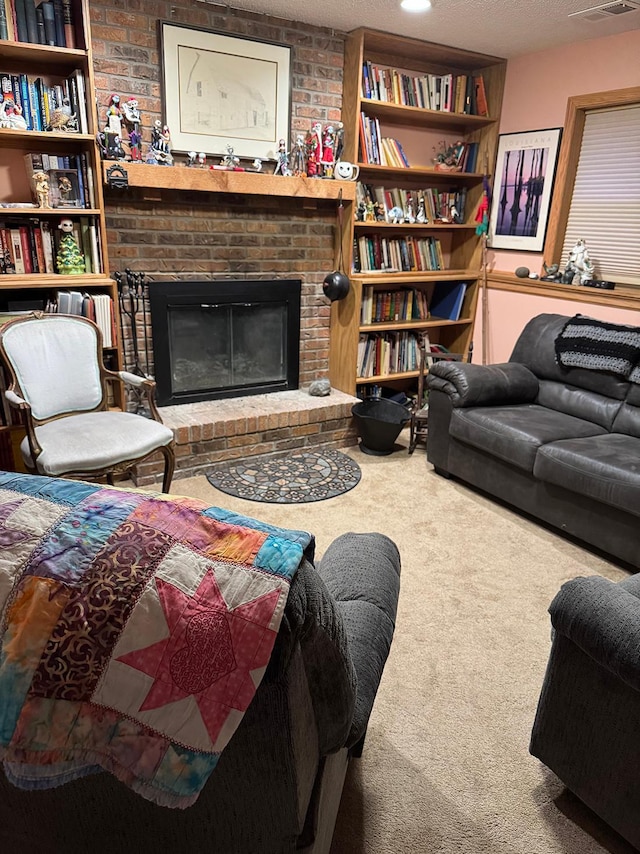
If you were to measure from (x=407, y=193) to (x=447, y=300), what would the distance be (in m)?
0.85

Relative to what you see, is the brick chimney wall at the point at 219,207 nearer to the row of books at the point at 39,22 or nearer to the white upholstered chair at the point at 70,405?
the row of books at the point at 39,22

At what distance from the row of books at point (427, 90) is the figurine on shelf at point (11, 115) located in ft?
6.68

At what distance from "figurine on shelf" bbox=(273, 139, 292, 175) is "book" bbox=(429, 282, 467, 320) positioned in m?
1.60

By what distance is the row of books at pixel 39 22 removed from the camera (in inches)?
103

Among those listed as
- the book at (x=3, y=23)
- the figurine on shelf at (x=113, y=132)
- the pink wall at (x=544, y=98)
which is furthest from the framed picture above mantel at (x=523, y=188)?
the book at (x=3, y=23)

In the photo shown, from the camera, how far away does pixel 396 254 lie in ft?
13.9

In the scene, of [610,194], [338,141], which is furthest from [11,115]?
[610,194]

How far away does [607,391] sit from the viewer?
10.6ft

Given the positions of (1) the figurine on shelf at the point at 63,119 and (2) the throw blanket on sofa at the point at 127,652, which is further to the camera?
(1) the figurine on shelf at the point at 63,119

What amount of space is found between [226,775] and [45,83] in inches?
129

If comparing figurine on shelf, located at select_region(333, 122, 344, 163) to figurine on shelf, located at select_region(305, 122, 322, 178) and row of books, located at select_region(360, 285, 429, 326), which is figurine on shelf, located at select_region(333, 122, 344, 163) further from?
row of books, located at select_region(360, 285, 429, 326)

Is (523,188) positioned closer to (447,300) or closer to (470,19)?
(447,300)

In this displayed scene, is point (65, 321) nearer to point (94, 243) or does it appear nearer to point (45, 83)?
point (94, 243)

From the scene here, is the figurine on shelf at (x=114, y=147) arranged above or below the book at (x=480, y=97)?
below
